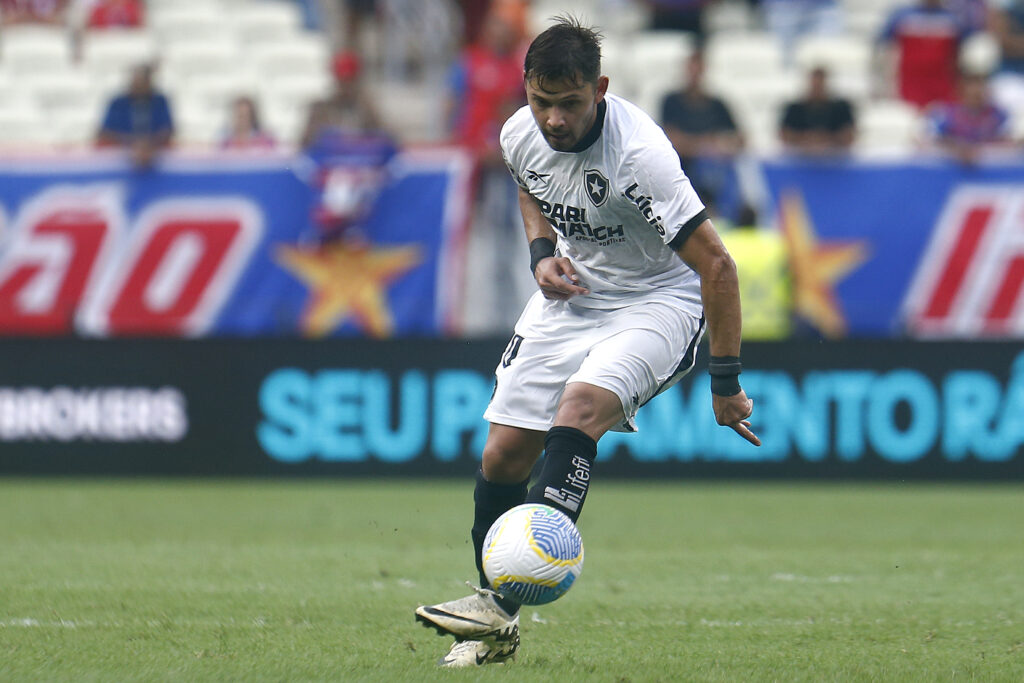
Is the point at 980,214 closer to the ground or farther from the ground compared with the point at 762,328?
farther from the ground

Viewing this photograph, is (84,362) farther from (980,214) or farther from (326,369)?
(980,214)

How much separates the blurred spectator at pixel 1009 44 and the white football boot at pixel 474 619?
1210cm

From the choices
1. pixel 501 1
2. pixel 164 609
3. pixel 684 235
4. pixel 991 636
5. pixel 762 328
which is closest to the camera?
pixel 684 235

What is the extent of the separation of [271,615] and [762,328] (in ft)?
Result: 23.8

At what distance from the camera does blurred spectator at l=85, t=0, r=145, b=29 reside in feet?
54.5

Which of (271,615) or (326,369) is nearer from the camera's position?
(271,615)

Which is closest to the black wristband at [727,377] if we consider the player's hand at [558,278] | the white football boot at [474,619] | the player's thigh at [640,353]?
the player's thigh at [640,353]

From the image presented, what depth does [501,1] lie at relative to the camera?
1568 cm

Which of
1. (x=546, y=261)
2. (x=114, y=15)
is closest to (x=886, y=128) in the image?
(x=114, y=15)

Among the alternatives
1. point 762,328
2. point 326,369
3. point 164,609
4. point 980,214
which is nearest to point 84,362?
point 326,369

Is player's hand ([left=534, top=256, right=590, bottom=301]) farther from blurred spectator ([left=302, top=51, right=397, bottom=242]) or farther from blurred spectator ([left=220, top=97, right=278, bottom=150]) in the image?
blurred spectator ([left=220, top=97, right=278, bottom=150])

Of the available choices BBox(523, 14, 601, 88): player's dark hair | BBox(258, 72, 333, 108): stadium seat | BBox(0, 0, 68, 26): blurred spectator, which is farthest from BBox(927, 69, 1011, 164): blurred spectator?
BBox(0, 0, 68, 26): blurred spectator

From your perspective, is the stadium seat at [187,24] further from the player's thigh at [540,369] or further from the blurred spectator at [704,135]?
the player's thigh at [540,369]

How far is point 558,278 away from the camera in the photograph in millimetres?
5270
